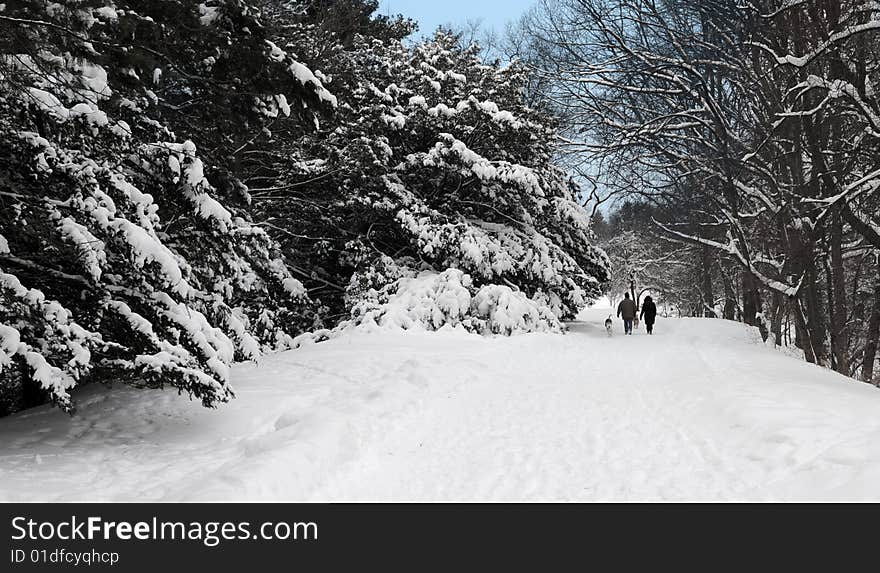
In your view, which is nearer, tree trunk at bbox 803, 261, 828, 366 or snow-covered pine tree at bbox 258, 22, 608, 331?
tree trunk at bbox 803, 261, 828, 366

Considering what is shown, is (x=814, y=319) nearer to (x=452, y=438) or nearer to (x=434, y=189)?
(x=452, y=438)

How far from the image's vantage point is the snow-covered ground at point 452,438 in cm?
469

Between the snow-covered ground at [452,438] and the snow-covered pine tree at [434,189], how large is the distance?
17.3 ft

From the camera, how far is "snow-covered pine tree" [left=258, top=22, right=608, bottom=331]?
14961 mm

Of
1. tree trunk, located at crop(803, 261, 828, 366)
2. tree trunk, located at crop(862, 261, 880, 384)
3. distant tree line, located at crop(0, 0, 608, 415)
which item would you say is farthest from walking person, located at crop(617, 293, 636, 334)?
tree trunk, located at crop(803, 261, 828, 366)

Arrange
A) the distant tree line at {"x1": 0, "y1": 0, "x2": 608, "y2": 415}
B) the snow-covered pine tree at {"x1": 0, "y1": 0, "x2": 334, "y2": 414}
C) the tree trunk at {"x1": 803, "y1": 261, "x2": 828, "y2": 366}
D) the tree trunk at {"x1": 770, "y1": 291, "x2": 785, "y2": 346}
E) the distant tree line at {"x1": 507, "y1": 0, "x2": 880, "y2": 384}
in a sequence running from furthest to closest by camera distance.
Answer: the tree trunk at {"x1": 770, "y1": 291, "x2": 785, "y2": 346}
the tree trunk at {"x1": 803, "y1": 261, "x2": 828, "y2": 366}
the distant tree line at {"x1": 507, "y1": 0, "x2": 880, "y2": 384}
the distant tree line at {"x1": 0, "y1": 0, "x2": 608, "y2": 415}
the snow-covered pine tree at {"x1": 0, "y1": 0, "x2": 334, "y2": 414}

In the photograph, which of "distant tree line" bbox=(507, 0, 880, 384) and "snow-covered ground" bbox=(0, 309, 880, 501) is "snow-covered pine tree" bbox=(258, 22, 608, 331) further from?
"snow-covered ground" bbox=(0, 309, 880, 501)

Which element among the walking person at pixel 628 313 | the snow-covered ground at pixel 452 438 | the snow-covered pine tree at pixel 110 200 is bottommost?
the snow-covered ground at pixel 452 438

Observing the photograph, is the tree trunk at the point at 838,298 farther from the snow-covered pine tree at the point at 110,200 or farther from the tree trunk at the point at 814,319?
the snow-covered pine tree at the point at 110,200

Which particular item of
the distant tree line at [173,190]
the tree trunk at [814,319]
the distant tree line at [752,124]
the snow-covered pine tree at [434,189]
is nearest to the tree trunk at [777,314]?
the distant tree line at [752,124]

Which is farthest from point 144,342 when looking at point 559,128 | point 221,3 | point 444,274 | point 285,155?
point 559,128

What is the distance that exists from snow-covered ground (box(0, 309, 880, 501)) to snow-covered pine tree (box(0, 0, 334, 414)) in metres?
0.65

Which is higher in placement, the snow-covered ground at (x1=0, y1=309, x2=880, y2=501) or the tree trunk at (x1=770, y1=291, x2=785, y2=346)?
the tree trunk at (x1=770, y1=291, x2=785, y2=346)

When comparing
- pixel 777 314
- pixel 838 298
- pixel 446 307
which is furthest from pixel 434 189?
pixel 777 314
